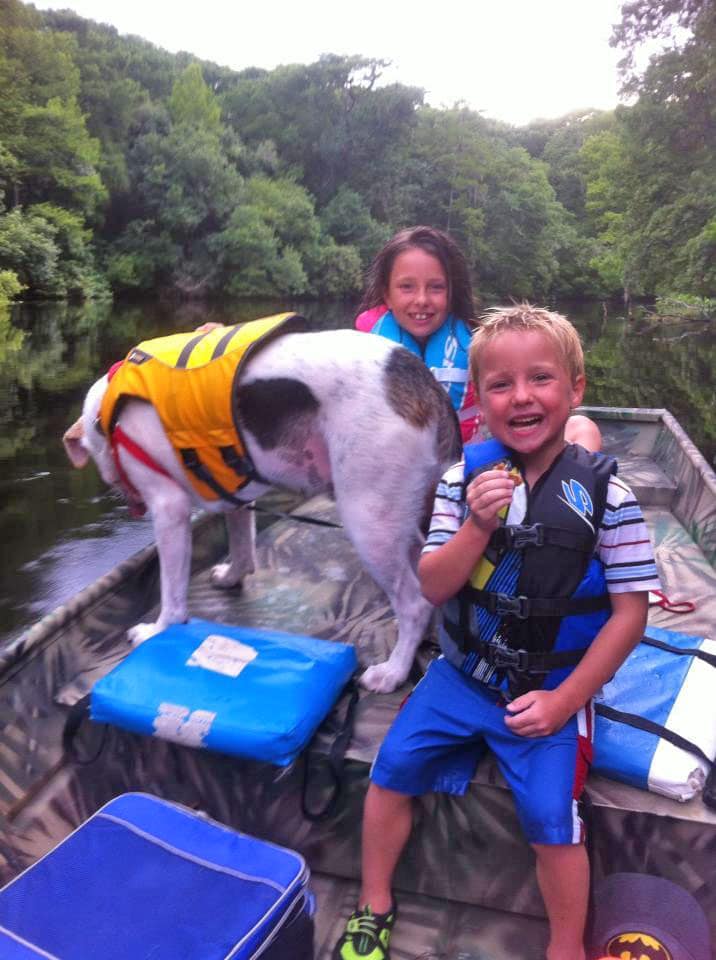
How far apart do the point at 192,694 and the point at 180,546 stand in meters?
0.81

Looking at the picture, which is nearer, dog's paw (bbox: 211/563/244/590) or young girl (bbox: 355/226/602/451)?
young girl (bbox: 355/226/602/451)

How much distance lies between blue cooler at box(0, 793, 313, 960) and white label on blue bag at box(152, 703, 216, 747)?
22 centimetres

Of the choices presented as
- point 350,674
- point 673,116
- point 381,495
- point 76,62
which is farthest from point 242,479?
point 76,62

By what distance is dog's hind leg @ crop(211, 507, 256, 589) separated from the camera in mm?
3551

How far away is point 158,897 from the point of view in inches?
71.5

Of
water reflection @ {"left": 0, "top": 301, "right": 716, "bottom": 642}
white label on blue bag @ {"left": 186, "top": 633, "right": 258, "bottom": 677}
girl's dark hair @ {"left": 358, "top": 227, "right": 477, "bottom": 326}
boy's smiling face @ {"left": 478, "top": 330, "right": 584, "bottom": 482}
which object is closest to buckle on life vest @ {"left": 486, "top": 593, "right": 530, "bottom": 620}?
boy's smiling face @ {"left": 478, "top": 330, "right": 584, "bottom": 482}

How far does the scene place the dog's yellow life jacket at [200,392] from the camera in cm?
274

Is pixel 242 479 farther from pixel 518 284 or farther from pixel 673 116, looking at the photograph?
pixel 518 284

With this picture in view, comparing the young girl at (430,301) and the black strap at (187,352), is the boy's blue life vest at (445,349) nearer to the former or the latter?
the young girl at (430,301)

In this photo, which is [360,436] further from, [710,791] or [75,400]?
[75,400]

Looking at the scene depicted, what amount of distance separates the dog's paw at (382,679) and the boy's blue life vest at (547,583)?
67cm

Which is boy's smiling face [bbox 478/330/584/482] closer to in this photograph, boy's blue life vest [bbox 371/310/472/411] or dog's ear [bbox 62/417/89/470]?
boy's blue life vest [bbox 371/310/472/411]

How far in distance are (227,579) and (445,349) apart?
1.53m

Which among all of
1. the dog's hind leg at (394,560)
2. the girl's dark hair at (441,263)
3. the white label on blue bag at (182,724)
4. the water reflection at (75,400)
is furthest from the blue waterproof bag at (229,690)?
the water reflection at (75,400)
